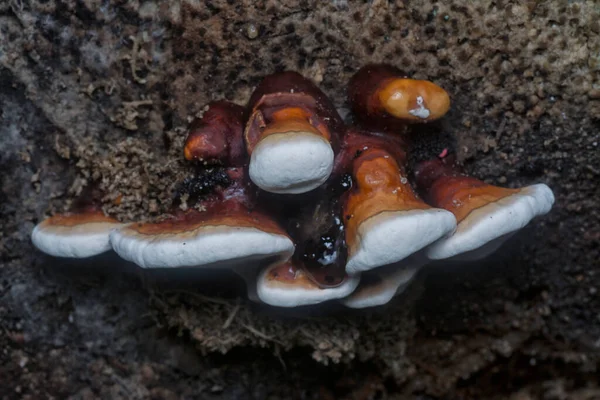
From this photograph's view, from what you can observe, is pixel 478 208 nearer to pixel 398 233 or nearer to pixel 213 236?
pixel 398 233

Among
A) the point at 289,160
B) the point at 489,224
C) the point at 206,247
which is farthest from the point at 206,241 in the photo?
the point at 489,224

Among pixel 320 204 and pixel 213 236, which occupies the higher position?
pixel 213 236

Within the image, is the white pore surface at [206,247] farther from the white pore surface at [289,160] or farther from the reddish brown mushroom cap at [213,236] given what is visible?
the white pore surface at [289,160]

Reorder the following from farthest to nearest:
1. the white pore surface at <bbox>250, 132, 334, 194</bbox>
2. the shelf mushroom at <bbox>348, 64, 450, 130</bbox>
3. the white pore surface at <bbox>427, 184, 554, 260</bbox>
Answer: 1. the shelf mushroom at <bbox>348, 64, 450, 130</bbox>
2. the white pore surface at <bbox>427, 184, 554, 260</bbox>
3. the white pore surface at <bbox>250, 132, 334, 194</bbox>

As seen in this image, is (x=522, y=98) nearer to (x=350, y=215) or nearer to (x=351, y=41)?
(x=351, y=41)

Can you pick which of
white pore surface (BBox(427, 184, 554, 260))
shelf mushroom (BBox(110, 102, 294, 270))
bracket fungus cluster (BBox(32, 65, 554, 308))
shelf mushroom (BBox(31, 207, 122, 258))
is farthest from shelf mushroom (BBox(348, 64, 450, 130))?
shelf mushroom (BBox(31, 207, 122, 258))

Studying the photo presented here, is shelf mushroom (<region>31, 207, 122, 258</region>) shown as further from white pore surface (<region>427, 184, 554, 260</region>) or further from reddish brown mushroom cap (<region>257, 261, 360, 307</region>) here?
white pore surface (<region>427, 184, 554, 260</region>)

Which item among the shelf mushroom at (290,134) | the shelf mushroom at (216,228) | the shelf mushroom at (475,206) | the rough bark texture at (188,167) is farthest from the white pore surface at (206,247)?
the shelf mushroom at (475,206)

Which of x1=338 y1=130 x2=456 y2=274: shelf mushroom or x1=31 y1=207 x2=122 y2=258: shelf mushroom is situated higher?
x1=338 y1=130 x2=456 y2=274: shelf mushroom
